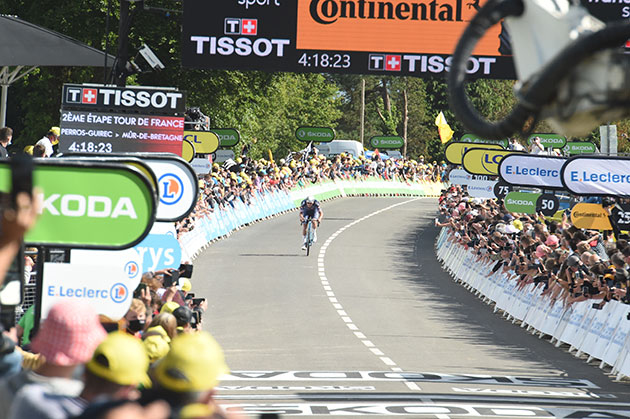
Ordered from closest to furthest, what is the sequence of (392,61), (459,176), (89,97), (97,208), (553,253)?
(97,208) < (392,61) < (89,97) < (553,253) < (459,176)

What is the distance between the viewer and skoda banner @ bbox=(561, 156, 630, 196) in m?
17.6

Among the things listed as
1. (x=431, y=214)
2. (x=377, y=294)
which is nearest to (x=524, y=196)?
(x=377, y=294)

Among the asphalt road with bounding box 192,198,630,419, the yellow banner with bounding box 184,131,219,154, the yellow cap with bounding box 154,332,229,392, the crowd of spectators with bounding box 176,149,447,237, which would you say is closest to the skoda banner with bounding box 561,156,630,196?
the asphalt road with bounding box 192,198,630,419

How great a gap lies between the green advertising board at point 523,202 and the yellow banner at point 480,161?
10.4 ft

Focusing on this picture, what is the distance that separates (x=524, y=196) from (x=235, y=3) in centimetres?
981

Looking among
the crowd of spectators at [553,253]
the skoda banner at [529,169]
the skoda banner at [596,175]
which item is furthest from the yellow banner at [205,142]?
the skoda banner at [596,175]

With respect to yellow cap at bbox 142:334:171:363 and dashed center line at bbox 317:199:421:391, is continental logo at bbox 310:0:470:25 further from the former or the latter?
yellow cap at bbox 142:334:171:363

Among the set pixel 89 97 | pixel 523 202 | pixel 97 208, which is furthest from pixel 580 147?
pixel 97 208

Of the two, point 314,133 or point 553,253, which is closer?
point 553,253

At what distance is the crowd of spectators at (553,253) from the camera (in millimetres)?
18656

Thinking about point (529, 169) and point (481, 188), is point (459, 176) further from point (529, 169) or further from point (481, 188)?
point (529, 169)

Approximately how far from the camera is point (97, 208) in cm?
841

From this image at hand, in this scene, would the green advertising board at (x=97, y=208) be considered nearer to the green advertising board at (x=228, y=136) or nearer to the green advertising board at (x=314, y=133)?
the green advertising board at (x=228, y=136)

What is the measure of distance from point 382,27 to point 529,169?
18.3 feet
